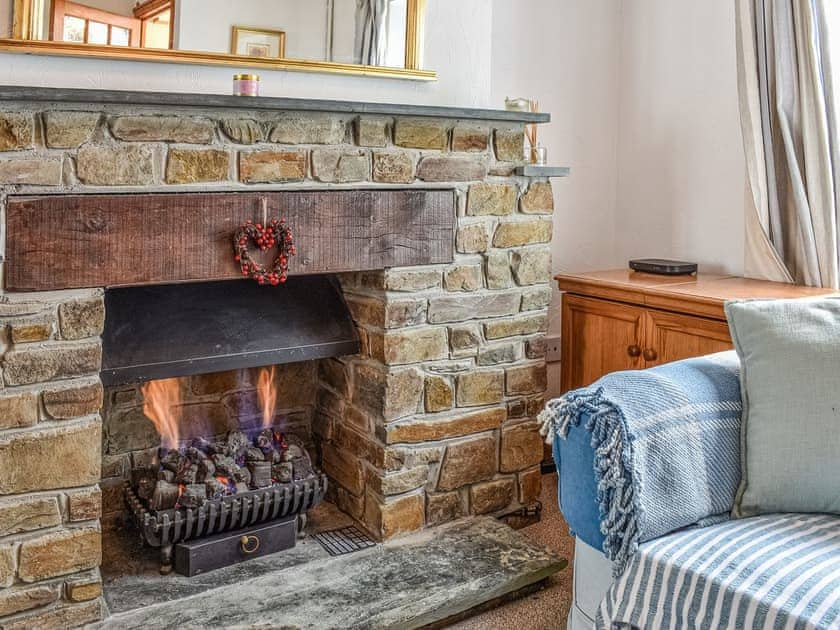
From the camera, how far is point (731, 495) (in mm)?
1744

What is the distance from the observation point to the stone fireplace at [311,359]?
73.3 inches

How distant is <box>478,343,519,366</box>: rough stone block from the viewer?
2.57 metres

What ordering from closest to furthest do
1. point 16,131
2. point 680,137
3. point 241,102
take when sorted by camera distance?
point 16,131 < point 241,102 < point 680,137

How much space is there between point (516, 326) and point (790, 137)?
1138 mm

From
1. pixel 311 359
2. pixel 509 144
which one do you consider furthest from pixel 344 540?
pixel 509 144

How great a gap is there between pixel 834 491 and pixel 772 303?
1.42 ft

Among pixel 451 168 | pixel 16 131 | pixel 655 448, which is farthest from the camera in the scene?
pixel 451 168

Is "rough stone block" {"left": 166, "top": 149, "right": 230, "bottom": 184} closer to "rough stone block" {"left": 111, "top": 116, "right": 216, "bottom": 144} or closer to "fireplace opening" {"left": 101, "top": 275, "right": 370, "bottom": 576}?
"rough stone block" {"left": 111, "top": 116, "right": 216, "bottom": 144}

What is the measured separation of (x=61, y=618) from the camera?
6.36ft

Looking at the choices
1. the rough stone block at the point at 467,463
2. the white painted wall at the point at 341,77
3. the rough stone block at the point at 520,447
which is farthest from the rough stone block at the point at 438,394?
the white painted wall at the point at 341,77

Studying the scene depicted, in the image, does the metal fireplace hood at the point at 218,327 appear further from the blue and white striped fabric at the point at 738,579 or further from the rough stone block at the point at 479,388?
the blue and white striped fabric at the point at 738,579

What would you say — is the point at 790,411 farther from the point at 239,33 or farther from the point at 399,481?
the point at 239,33

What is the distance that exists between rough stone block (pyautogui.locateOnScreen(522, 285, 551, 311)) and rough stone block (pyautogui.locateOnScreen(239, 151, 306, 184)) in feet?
2.87

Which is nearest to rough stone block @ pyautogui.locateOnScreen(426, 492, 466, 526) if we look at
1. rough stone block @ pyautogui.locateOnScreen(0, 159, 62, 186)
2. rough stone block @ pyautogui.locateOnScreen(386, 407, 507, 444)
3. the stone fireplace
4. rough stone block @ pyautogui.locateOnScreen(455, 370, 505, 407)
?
the stone fireplace
